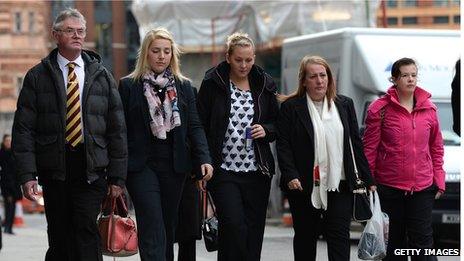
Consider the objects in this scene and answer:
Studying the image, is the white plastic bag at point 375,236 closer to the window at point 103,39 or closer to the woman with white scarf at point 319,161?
the woman with white scarf at point 319,161

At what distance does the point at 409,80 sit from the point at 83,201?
9.38 ft

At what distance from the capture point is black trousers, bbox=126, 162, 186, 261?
30.1ft

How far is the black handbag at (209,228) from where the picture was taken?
409 inches

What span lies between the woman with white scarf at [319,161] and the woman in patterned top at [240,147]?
169 mm

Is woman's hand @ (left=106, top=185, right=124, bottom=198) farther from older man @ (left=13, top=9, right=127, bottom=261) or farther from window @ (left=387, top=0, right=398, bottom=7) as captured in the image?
window @ (left=387, top=0, right=398, bottom=7)

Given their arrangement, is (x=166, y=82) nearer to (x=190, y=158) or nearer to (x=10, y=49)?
(x=190, y=158)

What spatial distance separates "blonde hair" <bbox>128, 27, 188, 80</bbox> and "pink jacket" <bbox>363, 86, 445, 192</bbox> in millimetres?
1666

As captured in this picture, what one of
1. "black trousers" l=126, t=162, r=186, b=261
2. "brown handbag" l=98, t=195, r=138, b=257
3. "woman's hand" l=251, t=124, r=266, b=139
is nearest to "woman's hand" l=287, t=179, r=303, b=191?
"woman's hand" l=251, t=124, r=266, b=139

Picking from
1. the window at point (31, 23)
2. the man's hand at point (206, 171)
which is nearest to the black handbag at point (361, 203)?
the man's hand at point (206, 171)

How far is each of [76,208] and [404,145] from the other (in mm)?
2720

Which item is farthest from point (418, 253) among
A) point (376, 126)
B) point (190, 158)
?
point (190, 158)

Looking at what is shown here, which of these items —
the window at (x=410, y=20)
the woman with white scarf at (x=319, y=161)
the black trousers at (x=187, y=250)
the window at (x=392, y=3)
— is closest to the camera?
the woman with white scarf at (x=319, y=161)

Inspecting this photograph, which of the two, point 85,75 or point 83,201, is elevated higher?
point 85,75

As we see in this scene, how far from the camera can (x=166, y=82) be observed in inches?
371
